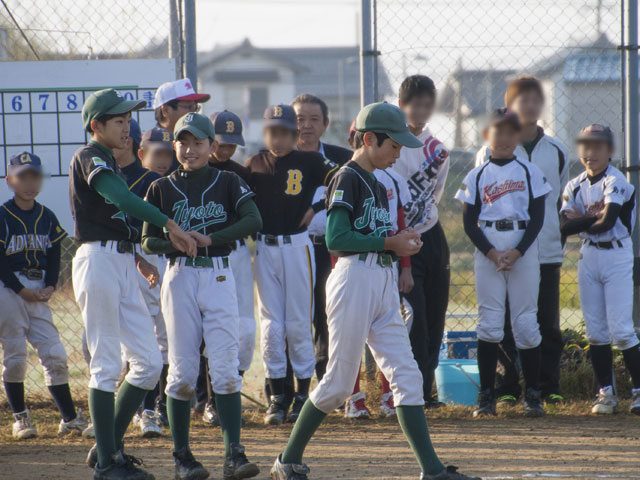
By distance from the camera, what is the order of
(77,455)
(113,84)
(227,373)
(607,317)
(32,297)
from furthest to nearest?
(113,84)
(607,317)
(32,297)
(77,455)
(227,373)

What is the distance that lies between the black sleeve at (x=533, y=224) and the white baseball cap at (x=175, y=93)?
91.9 inches

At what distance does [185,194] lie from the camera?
4059 millimetres

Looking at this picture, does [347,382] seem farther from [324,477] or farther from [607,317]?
[607,317]

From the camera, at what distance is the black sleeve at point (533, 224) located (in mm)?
5270

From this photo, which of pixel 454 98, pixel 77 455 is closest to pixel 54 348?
pixel 77 455

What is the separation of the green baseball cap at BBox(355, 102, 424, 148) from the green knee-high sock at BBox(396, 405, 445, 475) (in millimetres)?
1227

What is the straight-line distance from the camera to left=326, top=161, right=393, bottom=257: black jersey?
3689 millimetres

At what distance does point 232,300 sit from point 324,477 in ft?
3.26

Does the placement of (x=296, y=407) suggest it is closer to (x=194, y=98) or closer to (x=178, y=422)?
(x=178, y=422)

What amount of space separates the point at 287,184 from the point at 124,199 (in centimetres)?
170

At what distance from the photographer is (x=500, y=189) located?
538cm

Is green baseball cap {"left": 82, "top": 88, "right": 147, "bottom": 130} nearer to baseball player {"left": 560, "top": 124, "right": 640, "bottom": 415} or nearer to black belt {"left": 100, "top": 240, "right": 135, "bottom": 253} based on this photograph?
black belt {"left": 100, "top": 240, "right": 135, "bottom": 253}

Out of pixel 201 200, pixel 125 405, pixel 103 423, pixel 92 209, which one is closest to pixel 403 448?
pixel 125 405

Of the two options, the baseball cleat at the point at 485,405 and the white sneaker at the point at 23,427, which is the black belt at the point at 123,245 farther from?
the baseball cleat at the point at 485,405
